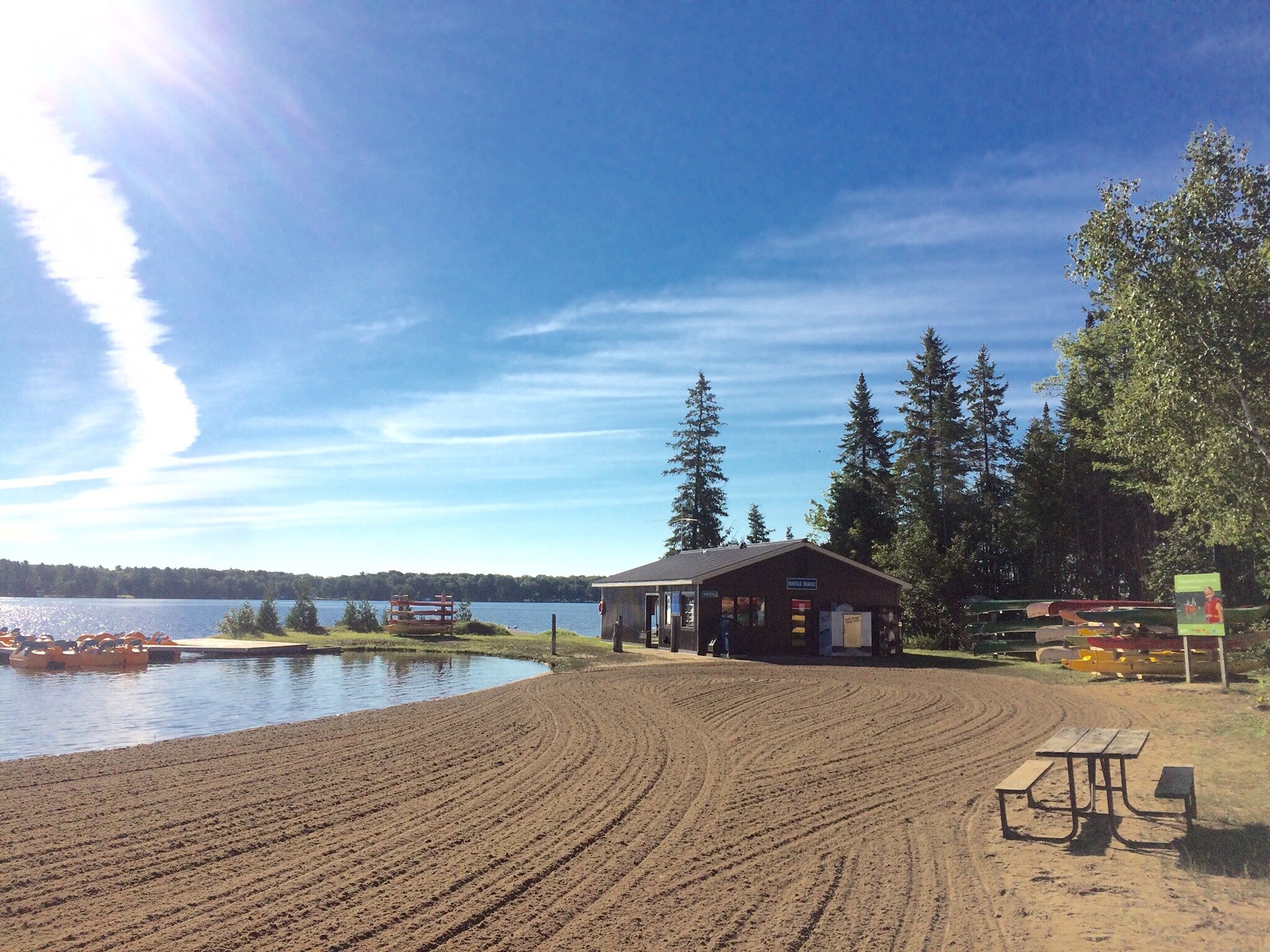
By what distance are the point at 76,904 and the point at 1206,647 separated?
2167 centimetres

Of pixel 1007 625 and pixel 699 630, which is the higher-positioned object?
pixel 699 630

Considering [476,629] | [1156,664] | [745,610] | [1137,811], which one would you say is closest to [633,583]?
[745,610]

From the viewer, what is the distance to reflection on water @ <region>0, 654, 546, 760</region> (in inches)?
528

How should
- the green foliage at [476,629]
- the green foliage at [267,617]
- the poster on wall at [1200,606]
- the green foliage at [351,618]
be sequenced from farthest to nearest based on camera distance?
the green foliage at [351,618]
the green foliage at [476,629]
the green foliage at [267,617]
the poster on wall at [1200,606]

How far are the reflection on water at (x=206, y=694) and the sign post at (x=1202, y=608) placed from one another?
1509 centimetres

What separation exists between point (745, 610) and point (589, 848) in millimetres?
21791

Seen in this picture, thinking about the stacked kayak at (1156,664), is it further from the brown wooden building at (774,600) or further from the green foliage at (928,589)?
the green foliage at (928,589)

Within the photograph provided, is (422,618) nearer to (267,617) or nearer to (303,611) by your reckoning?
(303,611)

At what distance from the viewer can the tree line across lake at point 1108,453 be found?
42.7ft

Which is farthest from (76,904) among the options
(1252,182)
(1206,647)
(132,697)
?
(1206,647)

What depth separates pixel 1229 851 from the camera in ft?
20.0

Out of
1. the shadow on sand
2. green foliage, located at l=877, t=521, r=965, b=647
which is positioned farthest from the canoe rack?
the shadow on sand

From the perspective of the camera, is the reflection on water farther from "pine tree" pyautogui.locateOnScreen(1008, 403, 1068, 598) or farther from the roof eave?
"pine tree" pyautogui.locateOnScreen(1008, 403, 1068, 598)

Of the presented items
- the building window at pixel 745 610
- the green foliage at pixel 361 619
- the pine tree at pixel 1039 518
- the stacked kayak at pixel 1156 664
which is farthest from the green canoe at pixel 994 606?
the green foliage at pixel 361 619
